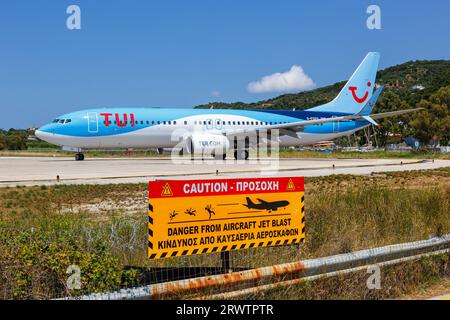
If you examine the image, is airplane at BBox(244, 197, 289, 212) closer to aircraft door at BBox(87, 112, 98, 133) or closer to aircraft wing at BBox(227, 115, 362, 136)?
aircraft door at BBox(87, 112, 98, 133)

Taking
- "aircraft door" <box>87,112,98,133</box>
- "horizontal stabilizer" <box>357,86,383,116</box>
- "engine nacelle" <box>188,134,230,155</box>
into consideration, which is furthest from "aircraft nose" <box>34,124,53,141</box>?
"horizontal stabilizer" <box>357,86,383,116</box>

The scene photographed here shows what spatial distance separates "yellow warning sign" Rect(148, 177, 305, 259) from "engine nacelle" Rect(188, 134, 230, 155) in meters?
28.2

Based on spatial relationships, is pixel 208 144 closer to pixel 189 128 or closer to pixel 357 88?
pixel 189 128

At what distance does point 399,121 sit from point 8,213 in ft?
386

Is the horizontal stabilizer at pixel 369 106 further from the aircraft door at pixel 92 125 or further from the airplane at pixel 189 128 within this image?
the aircraft door at pixel 92 125

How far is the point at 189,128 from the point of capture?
3866 cm

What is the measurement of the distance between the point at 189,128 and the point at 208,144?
12.5 ft

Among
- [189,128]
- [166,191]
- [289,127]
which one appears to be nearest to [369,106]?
[289,127]

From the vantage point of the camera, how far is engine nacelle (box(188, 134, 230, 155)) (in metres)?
35.2

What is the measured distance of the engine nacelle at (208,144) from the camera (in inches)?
1387

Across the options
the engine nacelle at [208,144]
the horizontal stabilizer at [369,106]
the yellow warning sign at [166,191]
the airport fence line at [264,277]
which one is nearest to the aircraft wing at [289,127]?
the engine nacelle at [208,144]
